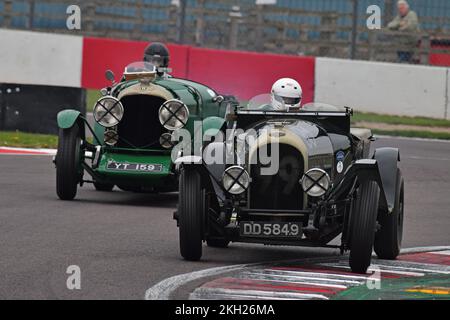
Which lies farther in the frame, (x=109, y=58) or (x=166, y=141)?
(x=109, y=58)

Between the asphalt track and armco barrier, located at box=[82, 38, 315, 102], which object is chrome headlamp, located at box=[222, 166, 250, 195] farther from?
armco barrier, located at box=[82, 38, 315, 102]

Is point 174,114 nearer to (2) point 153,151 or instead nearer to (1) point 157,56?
(2) point 153,151

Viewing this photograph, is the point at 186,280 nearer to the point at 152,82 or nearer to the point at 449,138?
the point at 152,82

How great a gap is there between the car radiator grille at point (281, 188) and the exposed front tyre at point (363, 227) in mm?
575

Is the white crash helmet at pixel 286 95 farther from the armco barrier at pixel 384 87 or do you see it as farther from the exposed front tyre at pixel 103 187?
the armco barrier at pixel 384 87

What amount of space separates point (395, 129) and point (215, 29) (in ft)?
14.4

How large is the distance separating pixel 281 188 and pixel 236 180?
1.22 feet

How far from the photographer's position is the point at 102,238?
33.8ft

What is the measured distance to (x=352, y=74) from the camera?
23297mm

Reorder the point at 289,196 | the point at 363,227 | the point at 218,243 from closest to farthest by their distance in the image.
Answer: the point at 363,227 → the point at 289,196 → the point at 218,243

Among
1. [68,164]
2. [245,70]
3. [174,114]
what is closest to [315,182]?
[174,114]

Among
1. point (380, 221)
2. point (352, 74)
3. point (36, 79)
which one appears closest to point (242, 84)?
point (352, 74)

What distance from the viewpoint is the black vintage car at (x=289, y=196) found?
9.12m
